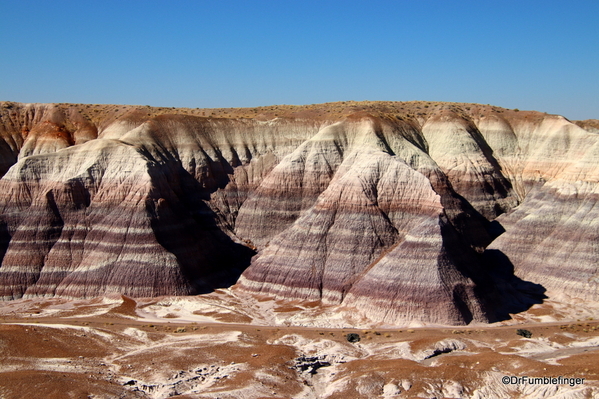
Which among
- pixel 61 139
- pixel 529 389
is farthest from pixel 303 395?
pixel 61 139

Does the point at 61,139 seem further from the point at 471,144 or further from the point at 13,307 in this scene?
the point at 471,144

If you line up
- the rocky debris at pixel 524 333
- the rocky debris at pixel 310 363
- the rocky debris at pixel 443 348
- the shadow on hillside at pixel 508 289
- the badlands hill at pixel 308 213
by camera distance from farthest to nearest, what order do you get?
the badlands hill at pixel 308 213, the shadow on hillside at pixel 508 289, the rocky debris at pixel 524 333, the rocky debris at pixel 443 348, the rocky debris at pixel 310 363

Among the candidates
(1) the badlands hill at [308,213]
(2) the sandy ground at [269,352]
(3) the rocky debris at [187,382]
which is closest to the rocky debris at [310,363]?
(2) the sandy ground at [269,352]

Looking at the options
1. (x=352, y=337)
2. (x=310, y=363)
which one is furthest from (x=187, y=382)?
(x=352, y=337)

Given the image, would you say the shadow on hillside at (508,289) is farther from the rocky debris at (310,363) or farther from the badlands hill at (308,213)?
the rocky debris at (310,363)

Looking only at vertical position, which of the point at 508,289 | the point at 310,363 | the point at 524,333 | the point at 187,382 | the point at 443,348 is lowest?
the point at 187,382

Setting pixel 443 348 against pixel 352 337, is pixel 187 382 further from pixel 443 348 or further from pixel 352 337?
pixel 443 348
